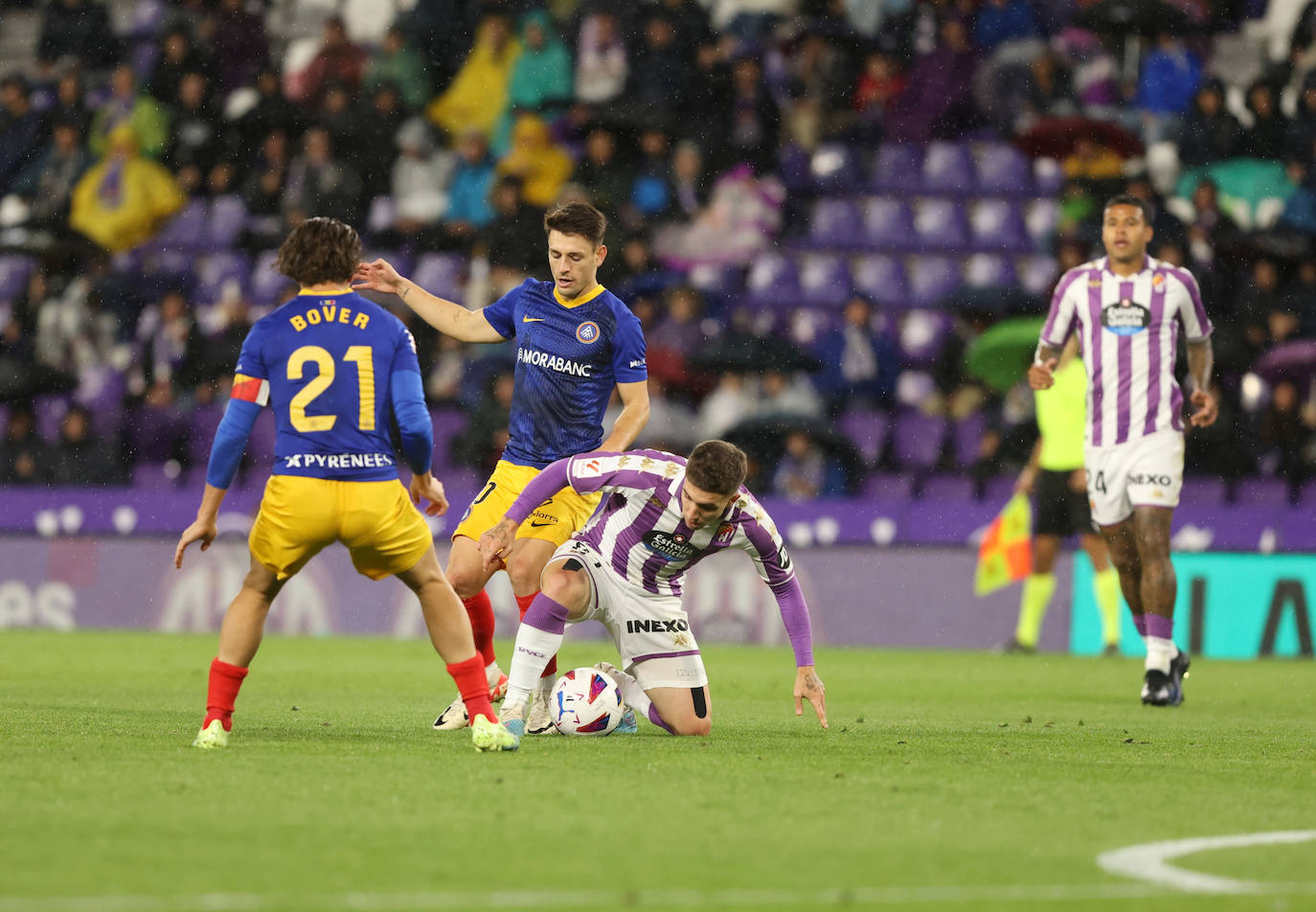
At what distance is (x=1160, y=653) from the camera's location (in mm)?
9102

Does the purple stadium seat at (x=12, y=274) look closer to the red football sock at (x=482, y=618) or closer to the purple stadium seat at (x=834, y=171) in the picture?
the purple stadium seat at (x=834, y=171)

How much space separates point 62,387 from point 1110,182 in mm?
9477

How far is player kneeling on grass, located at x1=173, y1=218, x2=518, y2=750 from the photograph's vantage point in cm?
598

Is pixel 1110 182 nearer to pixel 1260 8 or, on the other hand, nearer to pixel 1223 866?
pixel 1260 8

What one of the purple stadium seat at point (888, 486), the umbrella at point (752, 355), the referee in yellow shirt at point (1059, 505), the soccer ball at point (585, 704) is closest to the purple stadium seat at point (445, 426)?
the umbrella at point (752, 355)

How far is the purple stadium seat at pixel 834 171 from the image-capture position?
17.8 metres

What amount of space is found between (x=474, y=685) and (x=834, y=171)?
1240 cm

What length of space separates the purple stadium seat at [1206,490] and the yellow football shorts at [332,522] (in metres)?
9.55

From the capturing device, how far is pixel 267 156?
719 inches

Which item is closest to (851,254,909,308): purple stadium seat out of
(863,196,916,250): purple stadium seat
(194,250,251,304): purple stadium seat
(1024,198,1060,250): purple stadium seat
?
(863,196,916,250): purple stadium seat

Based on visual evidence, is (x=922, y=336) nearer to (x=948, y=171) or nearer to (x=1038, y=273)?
(x=1038, y=273)

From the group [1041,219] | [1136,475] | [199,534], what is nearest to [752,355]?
[1041,219]

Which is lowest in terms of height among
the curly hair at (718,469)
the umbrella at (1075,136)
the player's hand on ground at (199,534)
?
the player's hand on ground at (199,534)

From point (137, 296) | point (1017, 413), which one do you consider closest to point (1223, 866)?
point (1017, 413)
